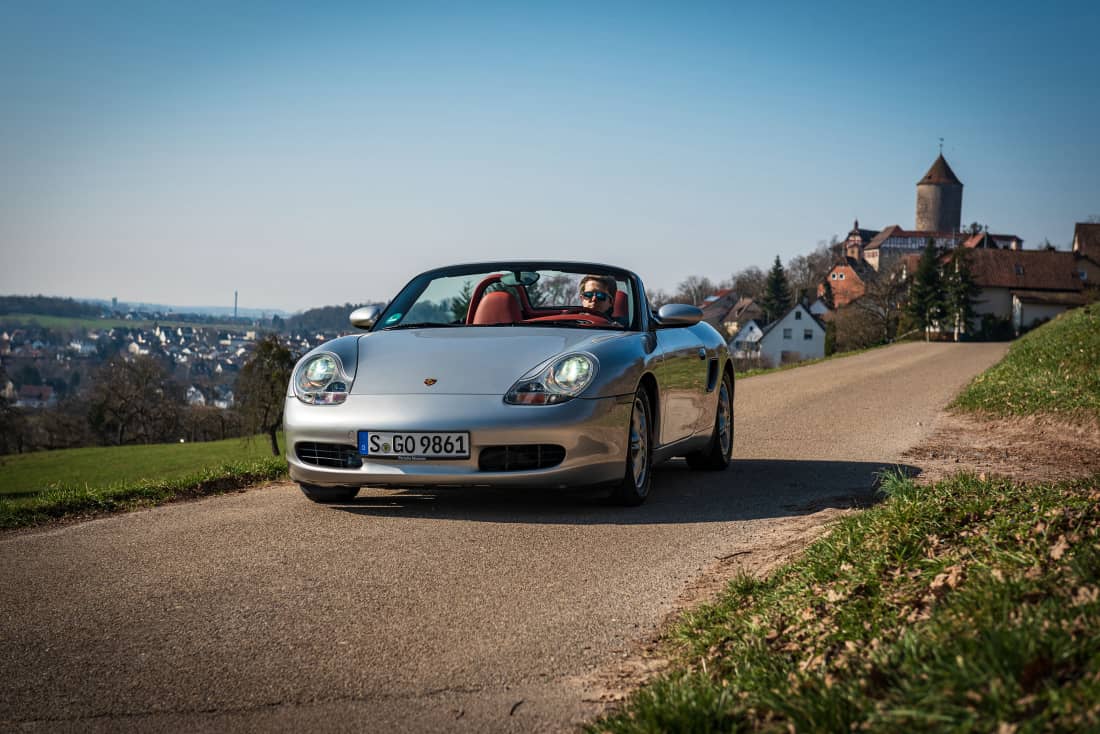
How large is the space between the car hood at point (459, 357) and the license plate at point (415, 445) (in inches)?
10.2

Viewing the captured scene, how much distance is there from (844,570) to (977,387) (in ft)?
42.3

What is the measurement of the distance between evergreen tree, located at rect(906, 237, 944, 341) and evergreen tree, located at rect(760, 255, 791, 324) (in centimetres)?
3228

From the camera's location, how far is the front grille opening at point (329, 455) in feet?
20.6

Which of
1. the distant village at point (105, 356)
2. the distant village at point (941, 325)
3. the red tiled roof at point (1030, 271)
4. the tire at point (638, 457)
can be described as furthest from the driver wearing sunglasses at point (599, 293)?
the red tiled roof at point (1030, 271)

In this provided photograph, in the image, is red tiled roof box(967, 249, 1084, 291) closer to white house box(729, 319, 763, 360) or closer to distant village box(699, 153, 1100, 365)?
distant village box(699, 153, 1100, 365)

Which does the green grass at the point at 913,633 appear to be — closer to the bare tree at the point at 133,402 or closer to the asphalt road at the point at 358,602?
the asphalt road at the point at 358,602

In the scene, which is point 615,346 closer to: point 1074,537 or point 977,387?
point 1074,537

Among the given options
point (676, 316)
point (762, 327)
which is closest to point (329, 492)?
point (676, 316)

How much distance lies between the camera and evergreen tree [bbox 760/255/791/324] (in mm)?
123875

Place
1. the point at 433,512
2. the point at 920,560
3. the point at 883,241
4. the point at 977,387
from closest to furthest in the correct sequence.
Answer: the point at 920,560, the point at 433,512, the point at 977,387, the point at 883,241

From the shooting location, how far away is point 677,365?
7578 mm

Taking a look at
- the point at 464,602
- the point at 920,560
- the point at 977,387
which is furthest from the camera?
the point at 977,387

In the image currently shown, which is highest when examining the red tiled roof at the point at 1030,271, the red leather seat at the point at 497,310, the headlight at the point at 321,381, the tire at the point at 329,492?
the red tiled roof at the point at 1030,271

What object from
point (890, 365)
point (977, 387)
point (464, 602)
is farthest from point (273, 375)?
point (464, 602)
